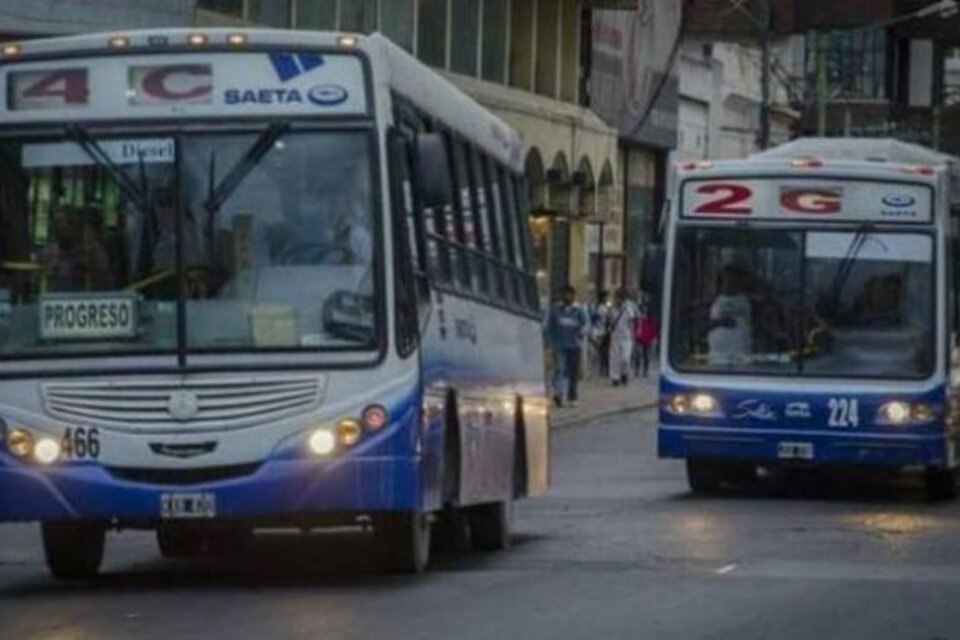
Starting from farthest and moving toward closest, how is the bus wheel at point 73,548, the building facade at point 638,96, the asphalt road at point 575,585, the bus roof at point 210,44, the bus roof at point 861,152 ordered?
1. the building facade at point 638,96
2. the bus roof at point 861,152
3. the bus wheel at point 73,548
4. the bus roof at point 210,44
5. the asphalt road at point 575,585

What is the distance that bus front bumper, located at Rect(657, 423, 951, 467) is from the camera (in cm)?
2427

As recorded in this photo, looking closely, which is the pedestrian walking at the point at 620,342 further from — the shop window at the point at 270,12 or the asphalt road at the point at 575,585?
the asphalt road at the point at 575,585

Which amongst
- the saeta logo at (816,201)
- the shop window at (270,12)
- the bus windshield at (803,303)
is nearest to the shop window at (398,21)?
the shop window at (270,12)

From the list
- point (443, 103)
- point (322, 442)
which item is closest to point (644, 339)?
point (443, 103)

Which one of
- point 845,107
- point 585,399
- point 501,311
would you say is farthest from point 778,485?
point 845,107

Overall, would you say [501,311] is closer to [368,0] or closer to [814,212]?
[814,212]

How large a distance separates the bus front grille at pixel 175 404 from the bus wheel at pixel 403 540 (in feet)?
3.41

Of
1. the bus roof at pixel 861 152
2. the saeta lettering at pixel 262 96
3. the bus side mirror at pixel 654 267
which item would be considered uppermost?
the saeta lettering at pixel 262 96

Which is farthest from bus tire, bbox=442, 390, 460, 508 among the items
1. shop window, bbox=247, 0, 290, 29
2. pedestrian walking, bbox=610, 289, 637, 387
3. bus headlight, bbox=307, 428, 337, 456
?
pedestrian walking, bbox=610, 289, 637, 387

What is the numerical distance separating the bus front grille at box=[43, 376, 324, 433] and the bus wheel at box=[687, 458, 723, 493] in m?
10.9

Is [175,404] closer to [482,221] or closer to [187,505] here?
[187,505]

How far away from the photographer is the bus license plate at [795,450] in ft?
80.1

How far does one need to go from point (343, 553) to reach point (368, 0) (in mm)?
21778

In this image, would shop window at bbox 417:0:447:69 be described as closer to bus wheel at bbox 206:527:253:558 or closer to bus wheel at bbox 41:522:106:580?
bus wheel at bbox 206:527:253:558
